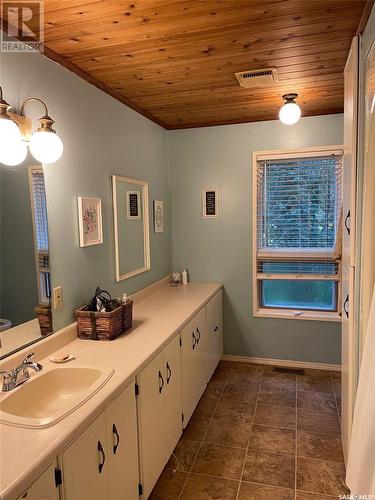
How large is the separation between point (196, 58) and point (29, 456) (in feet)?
6.96

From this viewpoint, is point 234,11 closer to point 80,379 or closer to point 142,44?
point 142,44

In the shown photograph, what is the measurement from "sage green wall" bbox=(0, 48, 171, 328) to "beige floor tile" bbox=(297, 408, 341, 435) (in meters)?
1.68

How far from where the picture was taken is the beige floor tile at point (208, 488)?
1962 millimetres

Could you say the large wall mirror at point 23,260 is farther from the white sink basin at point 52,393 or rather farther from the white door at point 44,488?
the white door at point 44,488

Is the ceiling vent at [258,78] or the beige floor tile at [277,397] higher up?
the ceiling vent at [258,78]

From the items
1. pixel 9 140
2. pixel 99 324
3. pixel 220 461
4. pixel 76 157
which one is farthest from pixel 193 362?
pixel 9 140

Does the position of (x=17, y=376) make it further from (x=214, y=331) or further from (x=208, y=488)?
(x=214, y=331)

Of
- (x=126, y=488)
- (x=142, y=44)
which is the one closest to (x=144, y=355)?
(x=126, y=488)

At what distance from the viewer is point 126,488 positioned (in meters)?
1.58

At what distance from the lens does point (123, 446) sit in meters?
1.56

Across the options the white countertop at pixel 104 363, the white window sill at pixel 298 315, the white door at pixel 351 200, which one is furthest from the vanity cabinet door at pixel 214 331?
the white door at pixel 351 200

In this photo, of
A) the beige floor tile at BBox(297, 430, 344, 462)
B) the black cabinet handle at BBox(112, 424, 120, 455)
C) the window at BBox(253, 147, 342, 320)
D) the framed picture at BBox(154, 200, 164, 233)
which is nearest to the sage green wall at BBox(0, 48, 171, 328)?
the framed picture at BBox(154, 200, 164, 233)

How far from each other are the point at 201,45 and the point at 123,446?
2078mm

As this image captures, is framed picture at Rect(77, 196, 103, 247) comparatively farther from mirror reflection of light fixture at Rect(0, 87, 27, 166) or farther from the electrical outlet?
mirror reflection of light fixture at Rect(0, 87, 27, 166)
